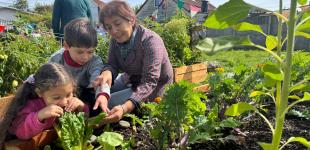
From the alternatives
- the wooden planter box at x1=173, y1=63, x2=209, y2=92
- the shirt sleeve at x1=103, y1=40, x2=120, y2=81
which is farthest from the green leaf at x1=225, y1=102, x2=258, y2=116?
the wooden planter box at x1=173, y1=63, x2=209, y2=92

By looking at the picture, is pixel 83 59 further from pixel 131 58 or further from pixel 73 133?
pixel 73 133

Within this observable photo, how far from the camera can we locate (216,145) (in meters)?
1.63

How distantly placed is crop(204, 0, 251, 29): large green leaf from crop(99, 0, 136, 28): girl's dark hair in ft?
5.09

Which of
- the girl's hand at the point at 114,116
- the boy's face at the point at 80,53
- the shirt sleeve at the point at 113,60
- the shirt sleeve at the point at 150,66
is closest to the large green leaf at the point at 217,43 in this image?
the girl's hand at the point at 114,116

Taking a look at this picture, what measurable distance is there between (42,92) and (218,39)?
1201 millimetres

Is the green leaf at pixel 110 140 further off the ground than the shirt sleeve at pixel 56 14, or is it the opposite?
the shirt sleeve at pixel 56 14

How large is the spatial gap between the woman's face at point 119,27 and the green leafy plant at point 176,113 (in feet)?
3.05

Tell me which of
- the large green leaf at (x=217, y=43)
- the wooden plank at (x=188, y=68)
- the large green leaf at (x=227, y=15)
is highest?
the large green leaf at (x=227, y=15)

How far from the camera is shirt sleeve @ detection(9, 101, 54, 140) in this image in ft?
5.40

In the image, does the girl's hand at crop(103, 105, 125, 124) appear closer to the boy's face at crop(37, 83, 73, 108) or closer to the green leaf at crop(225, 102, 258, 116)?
the boy's face at crop(37, 83, 73, 108)

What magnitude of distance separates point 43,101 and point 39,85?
0.36 feet

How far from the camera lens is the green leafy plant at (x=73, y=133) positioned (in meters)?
1.53

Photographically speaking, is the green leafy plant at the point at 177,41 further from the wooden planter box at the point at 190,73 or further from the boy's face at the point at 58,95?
the boy's face at the point at 58,95

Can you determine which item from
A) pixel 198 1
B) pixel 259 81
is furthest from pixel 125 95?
Result: pixel 198 1
